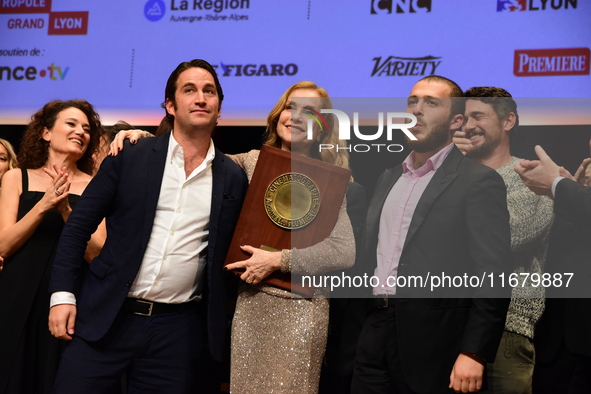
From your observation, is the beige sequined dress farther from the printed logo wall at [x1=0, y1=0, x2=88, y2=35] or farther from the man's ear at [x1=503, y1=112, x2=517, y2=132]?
the printed logo wall at [x1=0, y1=0, x2=88, y2=35]

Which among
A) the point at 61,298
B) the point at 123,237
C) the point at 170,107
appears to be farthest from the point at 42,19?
the point at 61,298

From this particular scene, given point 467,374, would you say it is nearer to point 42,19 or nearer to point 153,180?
point 153,180

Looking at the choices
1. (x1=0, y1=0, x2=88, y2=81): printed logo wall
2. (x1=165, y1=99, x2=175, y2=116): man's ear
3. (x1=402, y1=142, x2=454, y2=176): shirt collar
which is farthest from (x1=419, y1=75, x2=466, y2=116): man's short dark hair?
(x1=0, y1=0, x2=88, y2=81): printed logo wall

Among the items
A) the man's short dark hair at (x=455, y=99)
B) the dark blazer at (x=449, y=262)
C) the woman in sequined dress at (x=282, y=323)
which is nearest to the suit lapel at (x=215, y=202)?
the woman in sequined dress at (x=282, y=323)

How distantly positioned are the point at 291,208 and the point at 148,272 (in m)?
0.62

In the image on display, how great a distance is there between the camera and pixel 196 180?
2.74m

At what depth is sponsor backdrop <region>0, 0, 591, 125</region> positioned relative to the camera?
386cm

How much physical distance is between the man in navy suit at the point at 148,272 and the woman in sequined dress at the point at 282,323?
12cm

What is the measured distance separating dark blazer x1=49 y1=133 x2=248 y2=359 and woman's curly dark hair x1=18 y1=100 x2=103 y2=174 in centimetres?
89

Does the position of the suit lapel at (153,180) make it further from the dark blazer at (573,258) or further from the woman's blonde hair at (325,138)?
the dark blazer at (573,258)

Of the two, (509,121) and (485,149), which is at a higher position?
(509,121)

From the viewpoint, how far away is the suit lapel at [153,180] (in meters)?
2.61

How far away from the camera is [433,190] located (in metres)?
2.50

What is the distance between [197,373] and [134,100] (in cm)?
226
